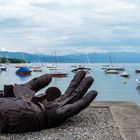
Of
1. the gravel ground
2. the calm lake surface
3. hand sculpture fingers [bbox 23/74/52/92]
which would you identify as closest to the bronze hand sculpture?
hand sculpture fingers [bbox 23/74/52/92]

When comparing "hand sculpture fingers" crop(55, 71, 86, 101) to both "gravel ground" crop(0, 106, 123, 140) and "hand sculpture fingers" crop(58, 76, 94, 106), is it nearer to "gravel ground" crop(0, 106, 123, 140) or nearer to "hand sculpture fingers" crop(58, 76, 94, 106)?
"hand sculpture fingers" crop(58, 76, 94, 106)

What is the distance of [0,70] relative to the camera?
11700cm

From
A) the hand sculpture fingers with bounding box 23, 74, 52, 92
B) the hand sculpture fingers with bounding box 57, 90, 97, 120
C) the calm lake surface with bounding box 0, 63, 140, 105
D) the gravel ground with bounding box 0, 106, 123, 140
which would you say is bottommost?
the calm lake surface with bounding box 0, 63, 140, 105

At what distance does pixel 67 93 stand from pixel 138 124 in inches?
76.9

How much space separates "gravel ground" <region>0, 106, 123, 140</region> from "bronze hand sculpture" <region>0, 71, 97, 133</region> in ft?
0.57

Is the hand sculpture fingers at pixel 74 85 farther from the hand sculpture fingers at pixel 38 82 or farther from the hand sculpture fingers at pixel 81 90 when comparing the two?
the hand sculpture fingers at pixel 38 82

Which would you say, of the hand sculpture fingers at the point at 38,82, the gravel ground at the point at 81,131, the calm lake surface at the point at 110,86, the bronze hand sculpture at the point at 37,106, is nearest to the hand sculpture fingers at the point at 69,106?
the bronze hand sculpture at the point at 37,106

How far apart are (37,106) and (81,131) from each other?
38.3 inches

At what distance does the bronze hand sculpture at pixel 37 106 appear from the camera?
8266mm

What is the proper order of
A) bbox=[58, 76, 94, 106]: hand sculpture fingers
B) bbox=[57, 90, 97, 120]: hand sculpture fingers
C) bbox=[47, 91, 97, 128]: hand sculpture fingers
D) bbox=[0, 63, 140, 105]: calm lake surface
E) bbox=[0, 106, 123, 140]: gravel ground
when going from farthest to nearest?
bbox=[0, 63, 140, 105]: calm lake surface → bbox=[58, 76, 94, 106]: hand sculpture fingers → bbox=[57, 90, 97, 120]: hand sculpture fingers → bbox=[47, 91, 97, 128]: hand sculpture fingers → bbox=[0, 106, 123, 140]: gravel ground

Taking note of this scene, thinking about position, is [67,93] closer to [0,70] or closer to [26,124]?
[26,124]

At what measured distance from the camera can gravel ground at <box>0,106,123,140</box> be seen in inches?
311

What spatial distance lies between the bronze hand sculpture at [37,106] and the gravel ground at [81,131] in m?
0.17

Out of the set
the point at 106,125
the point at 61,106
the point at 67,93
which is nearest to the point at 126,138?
the point at 106,125
